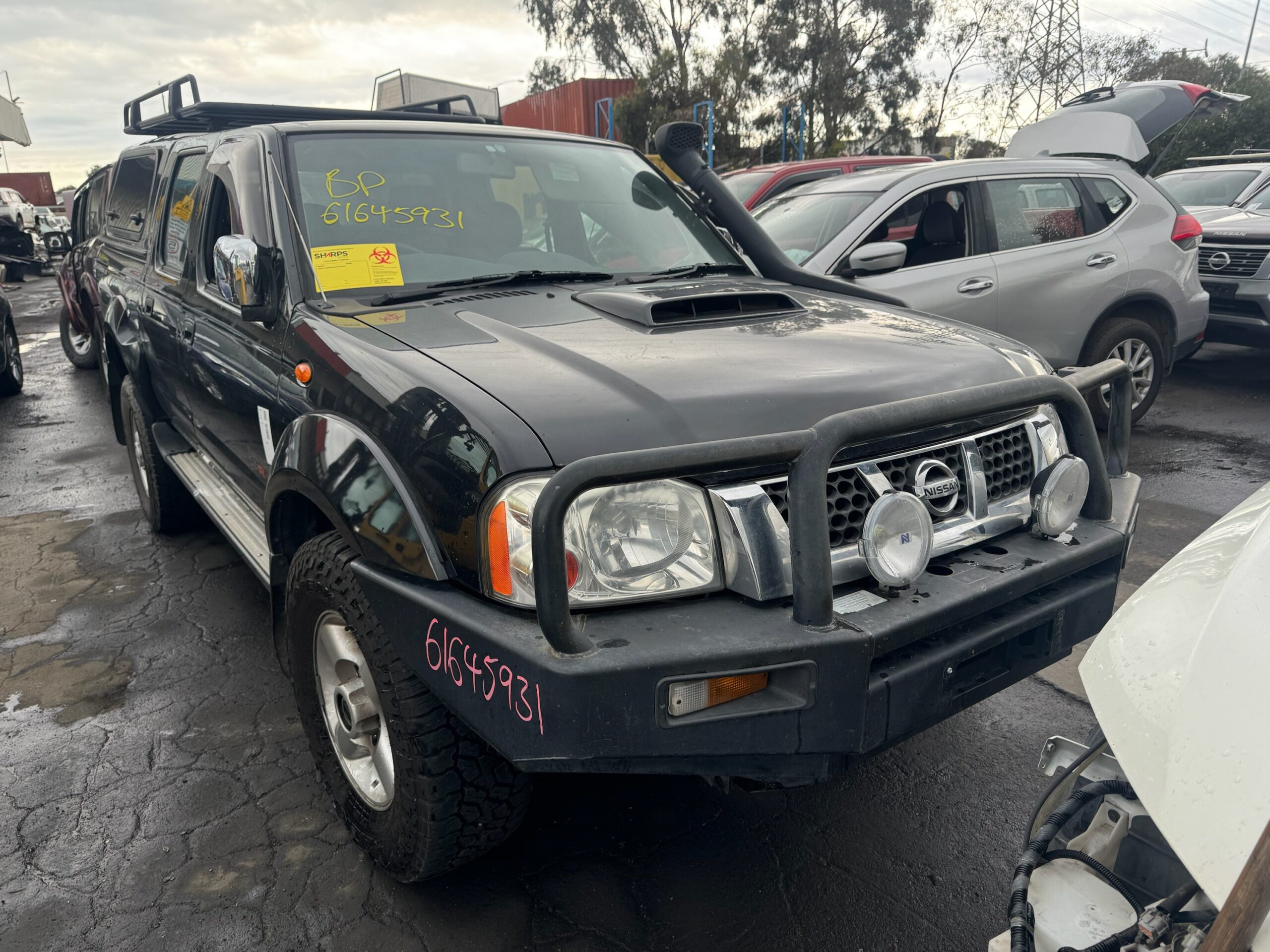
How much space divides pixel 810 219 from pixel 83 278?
558cm

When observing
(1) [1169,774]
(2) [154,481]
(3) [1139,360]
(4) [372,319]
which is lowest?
(2) [154,481]

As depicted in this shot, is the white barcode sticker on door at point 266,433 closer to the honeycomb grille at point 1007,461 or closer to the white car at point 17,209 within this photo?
the honeycomb grille at point 1007,461

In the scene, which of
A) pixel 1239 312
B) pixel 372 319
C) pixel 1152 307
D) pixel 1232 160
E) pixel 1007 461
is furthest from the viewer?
pixel 1232 160

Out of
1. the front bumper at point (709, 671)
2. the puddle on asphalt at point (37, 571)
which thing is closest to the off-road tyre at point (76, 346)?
the puddle on asphalt at point (37, 571)

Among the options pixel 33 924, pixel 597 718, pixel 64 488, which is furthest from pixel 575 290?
pixel 64 488

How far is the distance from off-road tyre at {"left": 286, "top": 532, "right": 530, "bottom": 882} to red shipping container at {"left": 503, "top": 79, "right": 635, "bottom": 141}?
2419 cm

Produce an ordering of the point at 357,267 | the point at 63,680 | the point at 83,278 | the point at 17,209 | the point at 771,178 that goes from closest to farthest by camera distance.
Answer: the point at 357,267 → the point at 63,680 → the point at 83,278 → the point at 771,178 → the point at 17,209

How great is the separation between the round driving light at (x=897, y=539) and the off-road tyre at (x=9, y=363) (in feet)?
29.8

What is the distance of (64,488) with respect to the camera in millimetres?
5961

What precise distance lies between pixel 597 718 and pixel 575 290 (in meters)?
1.51

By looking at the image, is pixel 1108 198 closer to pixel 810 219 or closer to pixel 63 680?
pixel 810 219

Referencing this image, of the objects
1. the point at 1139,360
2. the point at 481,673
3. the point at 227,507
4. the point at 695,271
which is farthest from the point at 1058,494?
the point at 1139,360

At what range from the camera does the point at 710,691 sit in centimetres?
172

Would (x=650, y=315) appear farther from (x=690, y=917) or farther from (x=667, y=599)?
(x=690, y=917)
